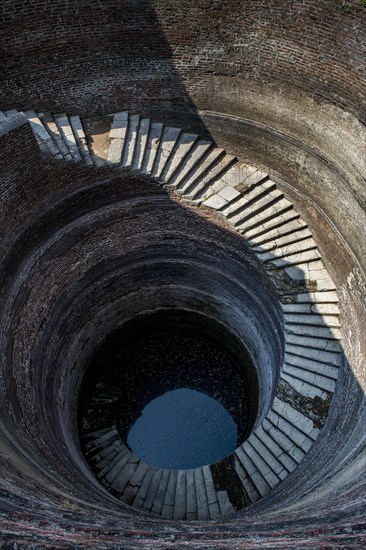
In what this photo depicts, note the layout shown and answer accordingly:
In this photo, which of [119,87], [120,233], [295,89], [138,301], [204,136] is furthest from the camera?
[138,301]

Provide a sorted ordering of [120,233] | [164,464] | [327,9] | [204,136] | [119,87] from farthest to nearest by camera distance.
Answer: [164,464]
[120,233]
[204,136]
[119,87]
[327,9]

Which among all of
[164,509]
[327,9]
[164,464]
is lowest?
[164,509]

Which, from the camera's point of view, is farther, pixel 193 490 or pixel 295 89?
pixel 193 490

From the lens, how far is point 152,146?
1043 centimetres

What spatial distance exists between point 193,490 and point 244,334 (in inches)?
176

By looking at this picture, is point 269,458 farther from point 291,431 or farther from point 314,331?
point 314,331

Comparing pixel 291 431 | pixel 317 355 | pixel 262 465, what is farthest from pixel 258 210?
pixel 262 465

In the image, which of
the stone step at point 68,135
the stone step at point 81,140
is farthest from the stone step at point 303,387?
the stone step at point 68,135

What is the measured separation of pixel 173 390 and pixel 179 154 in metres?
6.68

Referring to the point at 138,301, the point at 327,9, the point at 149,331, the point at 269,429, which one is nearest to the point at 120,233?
the point at 138,301

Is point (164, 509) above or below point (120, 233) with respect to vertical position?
below

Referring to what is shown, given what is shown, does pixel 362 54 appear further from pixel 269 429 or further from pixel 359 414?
pixel 269 429

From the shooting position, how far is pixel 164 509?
10.3m

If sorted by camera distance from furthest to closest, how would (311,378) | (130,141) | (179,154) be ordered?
1. (179,154)
2. (311,378)
3. (130,141)
